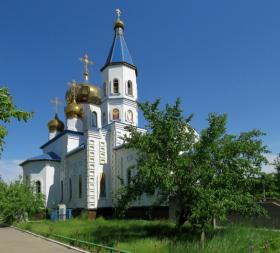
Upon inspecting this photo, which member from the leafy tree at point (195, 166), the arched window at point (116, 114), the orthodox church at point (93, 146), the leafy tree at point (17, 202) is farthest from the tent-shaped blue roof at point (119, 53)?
the leafy tree at point (195, 166)

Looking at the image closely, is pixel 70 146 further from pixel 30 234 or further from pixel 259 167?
pixel 259 167

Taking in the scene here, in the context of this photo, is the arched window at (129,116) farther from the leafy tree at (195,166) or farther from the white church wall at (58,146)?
the leafy tree at (195,166)

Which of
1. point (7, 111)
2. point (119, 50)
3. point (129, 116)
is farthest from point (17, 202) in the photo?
point (7, 111)

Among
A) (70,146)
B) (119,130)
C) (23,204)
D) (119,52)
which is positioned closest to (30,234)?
(23,204)

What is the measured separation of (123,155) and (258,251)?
61.5 ft

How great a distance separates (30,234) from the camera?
1912cm

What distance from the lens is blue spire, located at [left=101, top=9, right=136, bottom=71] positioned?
113ft

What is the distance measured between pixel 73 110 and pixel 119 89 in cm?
666

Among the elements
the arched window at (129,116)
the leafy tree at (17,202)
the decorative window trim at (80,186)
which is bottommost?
the leafy tree at (17,202)

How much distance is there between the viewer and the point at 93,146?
3042 centimetres

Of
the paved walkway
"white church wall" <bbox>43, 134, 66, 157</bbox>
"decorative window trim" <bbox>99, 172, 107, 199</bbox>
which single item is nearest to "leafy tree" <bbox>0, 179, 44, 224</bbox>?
"decorative window trim" <bbox>99, 172, 107, 199</bbox>

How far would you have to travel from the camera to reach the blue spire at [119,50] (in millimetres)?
34438

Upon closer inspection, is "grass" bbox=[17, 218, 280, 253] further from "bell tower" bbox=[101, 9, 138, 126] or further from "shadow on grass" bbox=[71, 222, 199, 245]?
"bell tower" bbox=[101, 9, 138, 126]

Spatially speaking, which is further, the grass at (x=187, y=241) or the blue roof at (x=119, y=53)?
the blue roof at (x=119, y=53)
